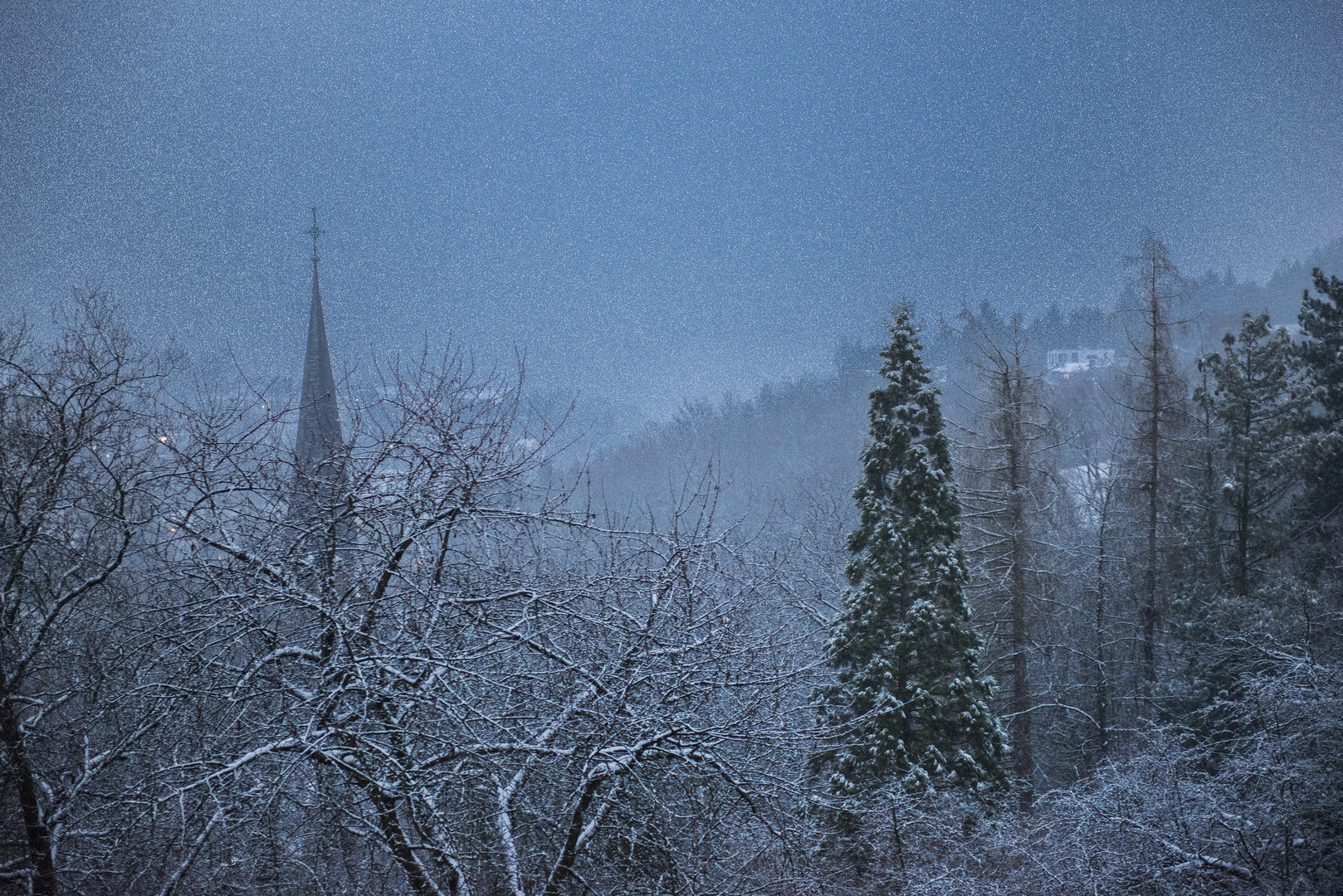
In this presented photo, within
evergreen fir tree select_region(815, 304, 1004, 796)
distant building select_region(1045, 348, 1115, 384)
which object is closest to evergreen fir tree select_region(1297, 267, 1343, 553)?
evergreen fir tree select_region(815, 304, 1004, 796)

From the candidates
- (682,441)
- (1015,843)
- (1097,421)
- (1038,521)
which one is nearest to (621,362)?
(682,441)

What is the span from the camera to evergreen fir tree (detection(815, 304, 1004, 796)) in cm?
1138

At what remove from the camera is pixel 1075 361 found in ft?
251

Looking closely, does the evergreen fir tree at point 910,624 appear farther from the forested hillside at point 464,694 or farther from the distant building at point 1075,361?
the distant building at point 1075,361

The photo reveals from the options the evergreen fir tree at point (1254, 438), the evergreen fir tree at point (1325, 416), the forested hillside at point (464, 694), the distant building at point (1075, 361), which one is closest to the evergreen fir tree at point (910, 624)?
the forested hillside at point (464, 694)

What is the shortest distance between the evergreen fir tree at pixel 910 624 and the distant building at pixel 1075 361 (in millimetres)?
A: 56788

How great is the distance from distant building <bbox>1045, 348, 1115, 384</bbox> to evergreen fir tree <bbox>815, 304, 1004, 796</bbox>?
186ft

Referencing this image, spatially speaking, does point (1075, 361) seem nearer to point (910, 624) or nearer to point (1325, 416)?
point (1325, 416)

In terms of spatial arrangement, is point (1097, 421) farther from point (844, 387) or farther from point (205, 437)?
point (205, 437)

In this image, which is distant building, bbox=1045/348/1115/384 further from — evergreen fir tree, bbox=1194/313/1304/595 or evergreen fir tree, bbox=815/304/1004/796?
evergreen fir tree, bbox=815/304/1004/796

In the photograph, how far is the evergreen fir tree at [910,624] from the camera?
37.3ft

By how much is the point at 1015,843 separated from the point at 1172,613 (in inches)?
396

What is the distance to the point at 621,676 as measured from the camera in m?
4.43

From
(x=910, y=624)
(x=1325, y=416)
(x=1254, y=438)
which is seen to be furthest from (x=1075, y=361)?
(x=910, y=624)
